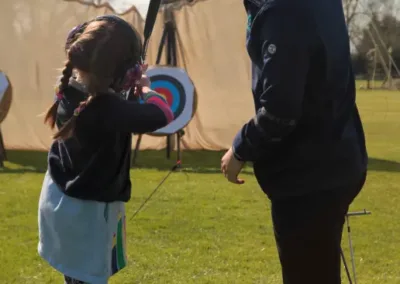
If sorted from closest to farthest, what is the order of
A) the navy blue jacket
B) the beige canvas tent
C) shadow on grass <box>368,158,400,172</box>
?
the navy blue jacket, shadow on grass <box>368,158,400,172</box>, the beige canvas tent

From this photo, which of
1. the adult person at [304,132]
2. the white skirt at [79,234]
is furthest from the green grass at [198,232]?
the adult person at [304,132]

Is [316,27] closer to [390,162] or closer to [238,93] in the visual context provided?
[390,162]

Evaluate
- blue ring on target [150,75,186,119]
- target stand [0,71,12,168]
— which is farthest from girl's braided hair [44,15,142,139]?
target stand [0,71,12,168]

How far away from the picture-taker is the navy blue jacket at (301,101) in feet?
4.40

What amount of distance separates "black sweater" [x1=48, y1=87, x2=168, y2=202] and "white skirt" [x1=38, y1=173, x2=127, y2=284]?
0.11ft

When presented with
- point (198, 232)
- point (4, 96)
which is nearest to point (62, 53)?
point (4, 96)

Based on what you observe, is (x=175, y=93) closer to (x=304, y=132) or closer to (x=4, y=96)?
(x=4, y=96)

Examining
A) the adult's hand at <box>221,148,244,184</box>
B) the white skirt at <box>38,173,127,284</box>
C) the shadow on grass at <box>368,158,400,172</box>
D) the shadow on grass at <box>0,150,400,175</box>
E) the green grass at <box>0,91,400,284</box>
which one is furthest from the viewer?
the shadow on grass at <box>368,158,400,172</box>

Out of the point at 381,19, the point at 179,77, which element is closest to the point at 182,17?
the point at 179,77

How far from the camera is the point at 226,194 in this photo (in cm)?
488

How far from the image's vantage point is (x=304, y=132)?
145cm

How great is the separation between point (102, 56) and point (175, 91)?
16.8 ft

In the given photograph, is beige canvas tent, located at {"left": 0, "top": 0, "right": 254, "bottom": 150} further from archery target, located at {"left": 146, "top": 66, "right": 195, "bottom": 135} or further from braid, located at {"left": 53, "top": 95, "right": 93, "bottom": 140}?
braid, located at {"left": 53, "top": 95, "right": 93, "bottom": 140}

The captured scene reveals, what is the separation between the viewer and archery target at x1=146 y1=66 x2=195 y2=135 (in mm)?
6727
